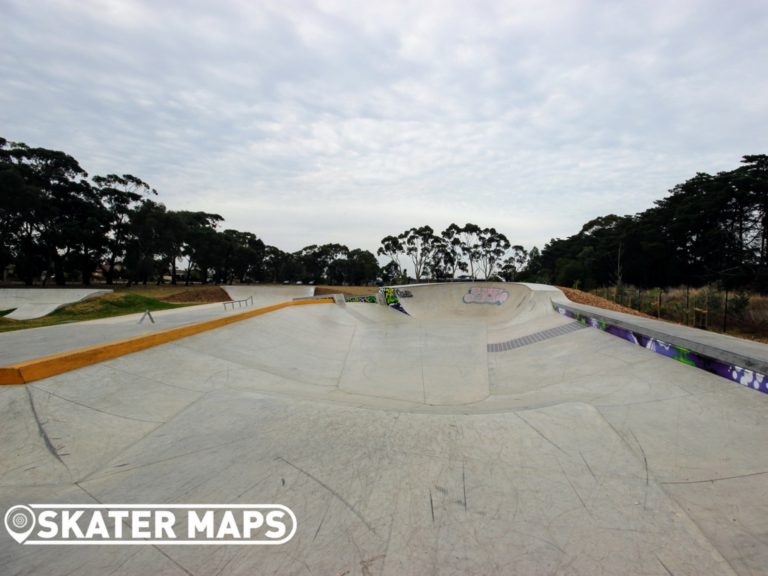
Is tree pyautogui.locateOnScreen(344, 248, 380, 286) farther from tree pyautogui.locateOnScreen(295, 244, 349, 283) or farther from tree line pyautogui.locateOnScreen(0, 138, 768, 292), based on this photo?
tree line pyautogui.locateOnScreen(0, 138, 768, 292)

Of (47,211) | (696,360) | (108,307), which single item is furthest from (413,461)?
(47,211)

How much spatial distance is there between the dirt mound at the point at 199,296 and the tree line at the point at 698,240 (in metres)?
33.4

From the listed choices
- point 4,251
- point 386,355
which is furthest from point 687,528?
point 4,251

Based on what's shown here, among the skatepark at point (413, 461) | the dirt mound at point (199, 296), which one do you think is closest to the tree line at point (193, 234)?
the dirt mound at point (199, 296)

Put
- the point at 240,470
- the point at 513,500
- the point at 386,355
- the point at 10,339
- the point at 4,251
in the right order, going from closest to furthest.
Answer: the point at 513,500 → the point at 240,470 → the point at 10,339 → the point at 386,355 → the point at 4,251

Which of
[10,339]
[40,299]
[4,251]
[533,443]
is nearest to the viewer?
[533,443]

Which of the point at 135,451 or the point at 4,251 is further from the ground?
the point at 4,251

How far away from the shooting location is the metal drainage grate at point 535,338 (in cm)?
1032

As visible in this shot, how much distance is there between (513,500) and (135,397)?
4715 millimetres

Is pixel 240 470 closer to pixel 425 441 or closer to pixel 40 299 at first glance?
pixel 425 441

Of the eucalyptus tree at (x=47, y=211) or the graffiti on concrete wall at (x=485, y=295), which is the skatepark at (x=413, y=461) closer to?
the graffiti on concrete wall at (x=485, y=295)

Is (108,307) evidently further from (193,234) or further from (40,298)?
(193,234)

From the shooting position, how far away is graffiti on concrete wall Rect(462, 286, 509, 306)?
24164mm

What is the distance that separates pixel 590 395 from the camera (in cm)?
521
